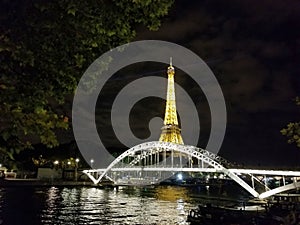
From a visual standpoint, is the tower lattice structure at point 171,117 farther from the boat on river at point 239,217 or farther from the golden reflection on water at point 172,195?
the boat on river at point 239,217

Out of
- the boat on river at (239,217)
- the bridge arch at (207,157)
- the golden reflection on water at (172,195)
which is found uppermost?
the bridge arch at (207,157)

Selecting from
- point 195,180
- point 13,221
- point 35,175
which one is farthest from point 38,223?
point 195,180

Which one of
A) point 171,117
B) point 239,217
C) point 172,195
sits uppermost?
point 171,117

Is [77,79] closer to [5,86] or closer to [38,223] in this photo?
[5,86]

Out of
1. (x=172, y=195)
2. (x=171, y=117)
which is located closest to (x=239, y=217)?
(x=172, y=195)

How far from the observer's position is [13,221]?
100 feet

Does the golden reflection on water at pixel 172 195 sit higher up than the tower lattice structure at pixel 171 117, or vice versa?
the tower lattice structure at pixel 171 117

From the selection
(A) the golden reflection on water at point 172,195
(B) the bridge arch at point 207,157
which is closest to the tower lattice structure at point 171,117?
(B) the bridge arch at point 207,157

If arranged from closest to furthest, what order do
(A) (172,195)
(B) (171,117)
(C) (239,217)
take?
1. (C) (239,217)
2. (A) (172,195)
3. (B) (171,117)

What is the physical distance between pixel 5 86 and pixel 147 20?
314cm

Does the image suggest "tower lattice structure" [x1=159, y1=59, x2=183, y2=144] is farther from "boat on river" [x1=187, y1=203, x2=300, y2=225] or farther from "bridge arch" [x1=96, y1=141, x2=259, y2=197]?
"boat on river" [x1=187, y1=203, x2=300, y2=225]

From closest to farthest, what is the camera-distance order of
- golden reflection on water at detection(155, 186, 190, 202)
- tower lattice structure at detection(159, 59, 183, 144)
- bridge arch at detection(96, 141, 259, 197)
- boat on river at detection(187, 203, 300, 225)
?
1. boat on river at detection(187, 203, 300, 225)
2. bridge arch at detection(96, 141, 259, 197)
3. golden reflection on water at detection(155, 186, 190, 202)
4. tower lattice structure at detection(159, 59, 183, 144)

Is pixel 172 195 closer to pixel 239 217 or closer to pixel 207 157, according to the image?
pixel 207 157

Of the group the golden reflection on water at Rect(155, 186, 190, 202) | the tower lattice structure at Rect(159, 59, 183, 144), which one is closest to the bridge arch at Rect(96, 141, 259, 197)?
the golden reflection on water at Rect(155, 186, 190, 202)
